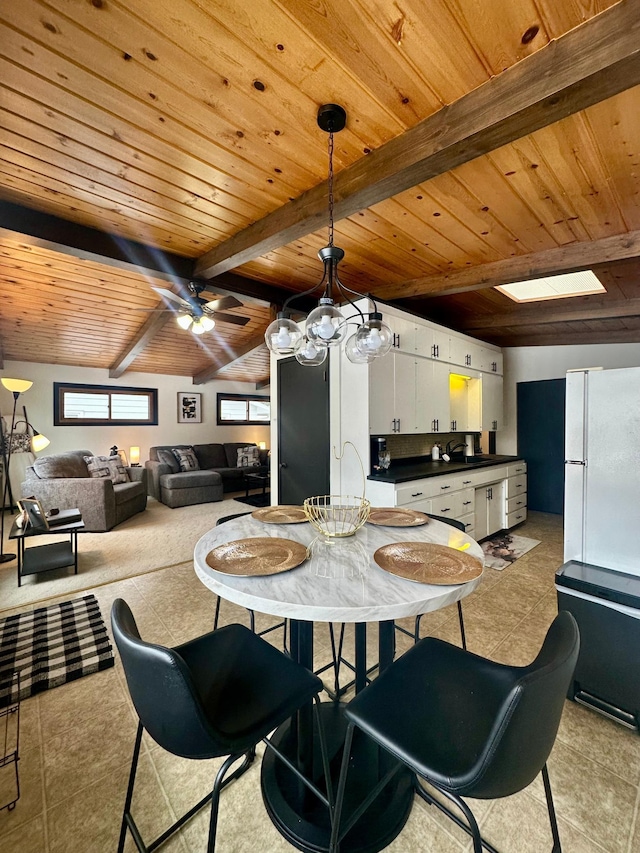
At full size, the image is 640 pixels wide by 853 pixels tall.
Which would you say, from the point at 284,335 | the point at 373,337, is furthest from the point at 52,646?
the point at 373,337

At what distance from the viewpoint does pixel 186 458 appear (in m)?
7.09

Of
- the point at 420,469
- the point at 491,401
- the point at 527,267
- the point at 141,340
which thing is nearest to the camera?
the point at 527,267

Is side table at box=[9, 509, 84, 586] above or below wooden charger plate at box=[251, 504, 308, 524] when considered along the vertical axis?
below

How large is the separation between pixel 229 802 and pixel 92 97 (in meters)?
2.86

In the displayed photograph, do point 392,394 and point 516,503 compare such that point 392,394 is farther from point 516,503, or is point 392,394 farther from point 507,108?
point 516,503

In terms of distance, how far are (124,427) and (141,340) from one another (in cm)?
248

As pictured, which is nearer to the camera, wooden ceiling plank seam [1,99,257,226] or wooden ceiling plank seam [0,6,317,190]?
wooden ceiling plank seam [0,6,317,190]

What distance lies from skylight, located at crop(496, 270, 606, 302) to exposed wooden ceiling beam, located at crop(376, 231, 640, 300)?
40 cm

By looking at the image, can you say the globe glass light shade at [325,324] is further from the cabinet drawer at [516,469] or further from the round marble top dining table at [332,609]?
the cabinet drawer at [516,469]

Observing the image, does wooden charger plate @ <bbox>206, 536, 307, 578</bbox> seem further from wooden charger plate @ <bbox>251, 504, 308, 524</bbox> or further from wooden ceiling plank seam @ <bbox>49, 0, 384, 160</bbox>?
wooden ceiling plank seam @ <bbox>49, 0, 384, 160</bbox>

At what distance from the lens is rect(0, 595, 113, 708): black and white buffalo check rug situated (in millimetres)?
2030

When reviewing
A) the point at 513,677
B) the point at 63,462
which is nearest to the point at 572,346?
the point at 513,677

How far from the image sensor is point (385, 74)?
4.55ft

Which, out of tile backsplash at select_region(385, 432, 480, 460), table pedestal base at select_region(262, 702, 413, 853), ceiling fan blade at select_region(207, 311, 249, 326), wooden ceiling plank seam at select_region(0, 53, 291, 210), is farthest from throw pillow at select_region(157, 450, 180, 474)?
table pedestal base at select_region(262, 702, 413, 853)
